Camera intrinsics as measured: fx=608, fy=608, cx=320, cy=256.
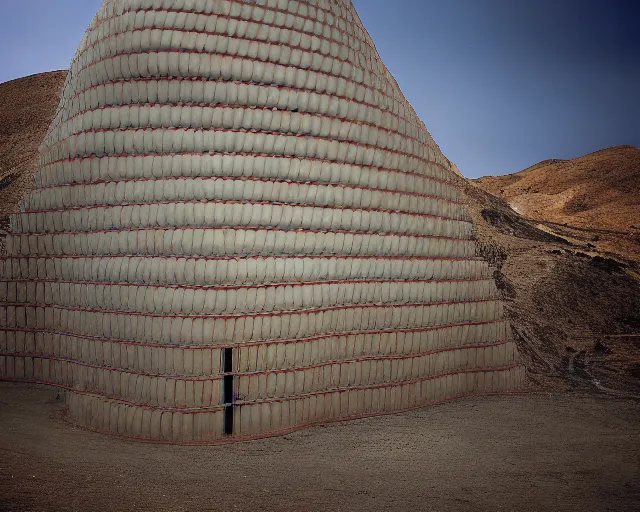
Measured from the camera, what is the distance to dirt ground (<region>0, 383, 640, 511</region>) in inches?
286

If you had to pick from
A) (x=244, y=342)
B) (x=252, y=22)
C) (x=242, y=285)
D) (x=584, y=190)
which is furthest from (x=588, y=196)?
(x=244, y=342)

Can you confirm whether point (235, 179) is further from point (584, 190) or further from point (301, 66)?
point (584, 190)

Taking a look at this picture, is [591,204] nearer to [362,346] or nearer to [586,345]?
[586,345]

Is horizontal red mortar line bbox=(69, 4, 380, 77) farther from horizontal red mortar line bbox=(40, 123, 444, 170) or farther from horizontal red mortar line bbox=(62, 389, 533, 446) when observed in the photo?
horizontal red mortar line bbox=(62, 389, 533, 446)

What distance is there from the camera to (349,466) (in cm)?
877

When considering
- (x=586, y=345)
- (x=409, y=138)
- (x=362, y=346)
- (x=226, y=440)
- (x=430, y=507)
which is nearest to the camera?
(x=430, y=507)

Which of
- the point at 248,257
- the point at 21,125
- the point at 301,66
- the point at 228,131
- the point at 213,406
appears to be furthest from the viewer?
the point at 21,125

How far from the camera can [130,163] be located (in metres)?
10.1

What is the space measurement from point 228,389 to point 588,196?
4550 cm

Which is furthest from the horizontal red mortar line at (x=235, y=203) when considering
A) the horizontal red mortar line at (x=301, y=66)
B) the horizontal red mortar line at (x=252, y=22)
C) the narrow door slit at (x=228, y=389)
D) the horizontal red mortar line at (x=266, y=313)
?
the horizontal red mortar line at (x=252, y=22)

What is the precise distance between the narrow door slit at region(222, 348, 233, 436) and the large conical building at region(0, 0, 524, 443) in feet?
0.11

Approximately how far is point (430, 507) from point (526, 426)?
4441mm

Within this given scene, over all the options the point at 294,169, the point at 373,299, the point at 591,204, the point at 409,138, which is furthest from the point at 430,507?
the point at 591,204

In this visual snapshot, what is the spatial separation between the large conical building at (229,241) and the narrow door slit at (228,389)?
0.03 metres
